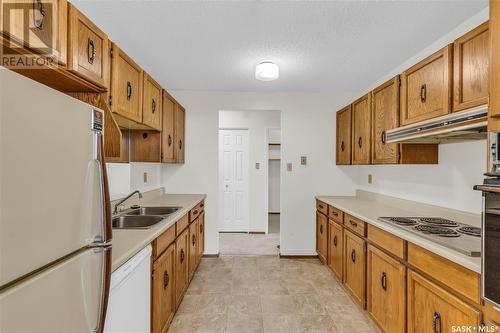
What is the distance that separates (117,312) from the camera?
1.19 metres

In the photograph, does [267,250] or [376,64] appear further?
[267,250]

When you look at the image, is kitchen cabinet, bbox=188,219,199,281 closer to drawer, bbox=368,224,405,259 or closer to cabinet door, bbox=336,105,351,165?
drawer, bbox=368,224,405,259

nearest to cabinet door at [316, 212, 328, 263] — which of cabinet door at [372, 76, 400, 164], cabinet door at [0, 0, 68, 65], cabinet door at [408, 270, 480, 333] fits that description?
cabinet door at [372, 76, 400, 164]

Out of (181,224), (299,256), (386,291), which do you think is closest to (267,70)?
(181,224)

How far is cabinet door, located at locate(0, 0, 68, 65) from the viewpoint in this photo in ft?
3.24

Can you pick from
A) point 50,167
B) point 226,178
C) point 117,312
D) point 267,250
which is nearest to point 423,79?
point 50,167

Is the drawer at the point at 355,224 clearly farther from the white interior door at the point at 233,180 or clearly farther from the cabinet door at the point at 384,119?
the white interior door at the point at 233,180

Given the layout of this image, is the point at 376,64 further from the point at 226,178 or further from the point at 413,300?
the point at 226,178

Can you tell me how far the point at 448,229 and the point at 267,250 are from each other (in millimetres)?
2826

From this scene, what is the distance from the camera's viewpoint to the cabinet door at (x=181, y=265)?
7.54 feet

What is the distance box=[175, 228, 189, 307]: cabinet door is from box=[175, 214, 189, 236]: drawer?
2.0 inches

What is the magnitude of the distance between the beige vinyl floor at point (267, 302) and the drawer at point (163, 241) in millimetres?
746

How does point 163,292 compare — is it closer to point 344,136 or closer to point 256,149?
point 344,136

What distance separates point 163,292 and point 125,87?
1.55 m
